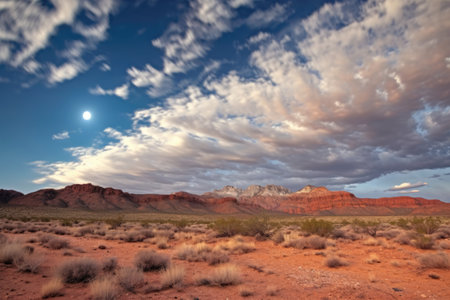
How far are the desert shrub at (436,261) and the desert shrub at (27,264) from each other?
15.1 metres

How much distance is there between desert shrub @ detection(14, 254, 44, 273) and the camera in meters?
7.93

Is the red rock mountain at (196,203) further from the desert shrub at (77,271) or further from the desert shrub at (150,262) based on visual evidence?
the desert shrub at (77,271)

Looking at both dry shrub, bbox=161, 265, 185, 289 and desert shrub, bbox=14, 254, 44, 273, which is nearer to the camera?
dry shrub, bbox=161, 265, 185, 289

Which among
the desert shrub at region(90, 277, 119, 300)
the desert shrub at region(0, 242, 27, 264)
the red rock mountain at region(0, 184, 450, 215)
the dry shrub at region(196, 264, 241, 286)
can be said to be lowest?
the dry shrub at region(196, 264, 241, 286)

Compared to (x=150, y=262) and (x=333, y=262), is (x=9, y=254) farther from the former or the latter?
(x=333, y=262)

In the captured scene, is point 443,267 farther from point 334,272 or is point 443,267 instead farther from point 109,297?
point 109,297

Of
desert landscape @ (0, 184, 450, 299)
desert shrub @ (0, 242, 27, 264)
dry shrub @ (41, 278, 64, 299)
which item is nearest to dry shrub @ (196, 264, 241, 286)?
desert landscape @ (0, 184, 450, 299)

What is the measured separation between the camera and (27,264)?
8.02m

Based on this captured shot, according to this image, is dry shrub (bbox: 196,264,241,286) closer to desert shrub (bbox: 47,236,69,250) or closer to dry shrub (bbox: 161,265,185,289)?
dry shrub (bbox: 161,265,185,289)

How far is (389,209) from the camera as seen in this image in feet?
476

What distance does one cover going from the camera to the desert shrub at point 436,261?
1010 centimetres

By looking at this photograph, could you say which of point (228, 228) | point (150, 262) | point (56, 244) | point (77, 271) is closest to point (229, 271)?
point (150, 262)

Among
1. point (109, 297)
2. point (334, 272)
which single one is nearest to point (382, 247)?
point (334, 272)

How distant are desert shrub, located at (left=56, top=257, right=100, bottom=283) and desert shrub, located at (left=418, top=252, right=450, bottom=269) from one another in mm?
13083
